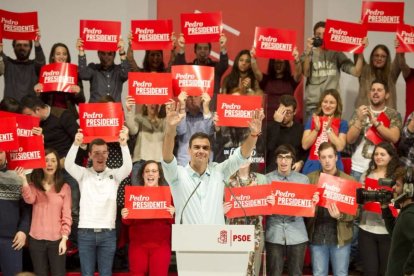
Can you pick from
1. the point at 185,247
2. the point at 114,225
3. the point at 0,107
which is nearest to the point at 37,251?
the point at 114,225

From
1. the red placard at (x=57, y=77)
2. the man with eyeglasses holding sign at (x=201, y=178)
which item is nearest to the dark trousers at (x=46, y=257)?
the red placard at (x=57, y=77)

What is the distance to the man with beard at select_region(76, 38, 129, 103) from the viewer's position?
8.03m

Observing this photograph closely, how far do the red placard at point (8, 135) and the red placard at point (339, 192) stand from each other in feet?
9.05

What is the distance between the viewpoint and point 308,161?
743 cm

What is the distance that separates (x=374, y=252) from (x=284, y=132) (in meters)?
1.51

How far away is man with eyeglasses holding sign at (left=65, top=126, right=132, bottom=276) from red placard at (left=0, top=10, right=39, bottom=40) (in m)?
1.79

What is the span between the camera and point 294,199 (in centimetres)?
670

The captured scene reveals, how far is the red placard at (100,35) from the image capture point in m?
7.88

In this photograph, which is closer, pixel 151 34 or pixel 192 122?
pixel 192 122

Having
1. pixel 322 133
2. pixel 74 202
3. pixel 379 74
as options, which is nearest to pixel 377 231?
pixel 322 133

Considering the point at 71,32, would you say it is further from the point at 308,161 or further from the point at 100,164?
the point at 308,161

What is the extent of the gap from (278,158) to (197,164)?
1.97 meters

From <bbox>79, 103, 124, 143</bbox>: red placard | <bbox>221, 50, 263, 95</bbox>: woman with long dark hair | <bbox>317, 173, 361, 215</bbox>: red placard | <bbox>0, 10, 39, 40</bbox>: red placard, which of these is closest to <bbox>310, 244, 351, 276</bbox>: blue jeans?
<bbox>317, 173, 361, 215</bbox>: red placard

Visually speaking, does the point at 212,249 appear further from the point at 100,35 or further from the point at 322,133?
the point at 100,35
